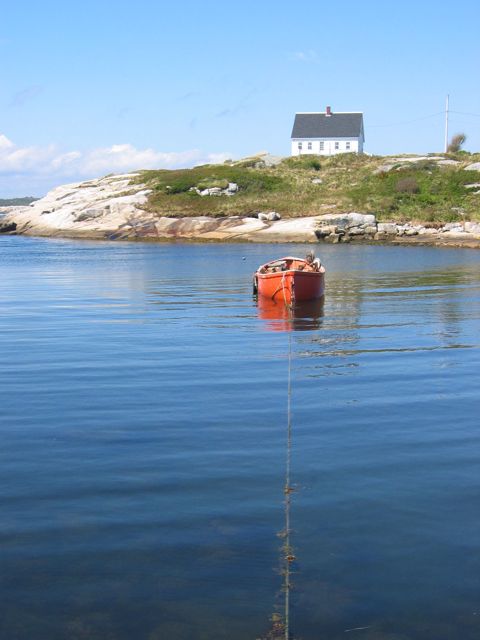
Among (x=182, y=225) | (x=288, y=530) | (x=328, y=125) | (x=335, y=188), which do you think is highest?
(x=328, y=125)

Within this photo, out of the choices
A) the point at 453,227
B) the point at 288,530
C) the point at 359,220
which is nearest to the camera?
the point at 288,530

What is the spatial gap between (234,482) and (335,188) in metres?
76.2

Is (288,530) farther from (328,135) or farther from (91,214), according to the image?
(328,135)

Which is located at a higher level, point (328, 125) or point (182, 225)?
point (328, 125)

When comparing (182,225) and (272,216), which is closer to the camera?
(272,216)

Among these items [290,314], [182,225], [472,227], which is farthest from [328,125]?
[290,314]

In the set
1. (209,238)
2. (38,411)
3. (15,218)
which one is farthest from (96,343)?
(15,218)

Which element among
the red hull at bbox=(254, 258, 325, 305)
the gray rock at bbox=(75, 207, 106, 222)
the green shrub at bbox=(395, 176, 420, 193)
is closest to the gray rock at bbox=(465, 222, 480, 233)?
the green shrub at bbox=(395, 176, 420, 193)

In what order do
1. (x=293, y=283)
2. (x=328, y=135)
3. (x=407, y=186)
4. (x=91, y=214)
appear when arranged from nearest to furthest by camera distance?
(x=293, y=283) < (x=407, y=186) < (x=91, y=214) < (x=328, y=135)

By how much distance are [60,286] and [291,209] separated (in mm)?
43691

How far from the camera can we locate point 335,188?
8331cm

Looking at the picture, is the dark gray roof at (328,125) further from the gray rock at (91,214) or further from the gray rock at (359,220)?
the gray rock at (359,220)

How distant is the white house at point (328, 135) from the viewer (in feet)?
352

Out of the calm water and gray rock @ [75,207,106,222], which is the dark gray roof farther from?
the calm water
